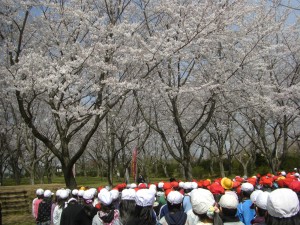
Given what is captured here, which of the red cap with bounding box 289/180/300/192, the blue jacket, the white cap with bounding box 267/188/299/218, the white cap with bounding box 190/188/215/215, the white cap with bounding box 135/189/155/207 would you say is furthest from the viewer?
the red cap with bounding box 289/180/300/192

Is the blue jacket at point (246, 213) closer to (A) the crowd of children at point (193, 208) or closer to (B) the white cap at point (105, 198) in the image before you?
(A) the crowd of children at point (193, 208)

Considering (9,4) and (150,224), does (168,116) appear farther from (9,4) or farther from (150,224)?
(150,224)

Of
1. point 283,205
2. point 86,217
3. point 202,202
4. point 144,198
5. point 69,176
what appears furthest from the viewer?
point 69,176

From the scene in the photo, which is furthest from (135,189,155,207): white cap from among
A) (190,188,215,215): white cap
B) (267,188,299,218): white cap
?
(267,188,299,218): white cap

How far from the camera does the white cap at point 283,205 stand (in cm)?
323

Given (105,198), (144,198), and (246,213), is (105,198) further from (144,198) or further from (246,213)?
(246,213)

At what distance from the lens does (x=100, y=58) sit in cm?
1184

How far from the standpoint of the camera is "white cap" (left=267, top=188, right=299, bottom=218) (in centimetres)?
323

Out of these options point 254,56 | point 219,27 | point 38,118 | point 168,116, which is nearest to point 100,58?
point 219,27

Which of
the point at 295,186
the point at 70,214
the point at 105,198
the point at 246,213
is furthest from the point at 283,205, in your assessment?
the point at 70,214

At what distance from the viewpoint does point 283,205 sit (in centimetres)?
323

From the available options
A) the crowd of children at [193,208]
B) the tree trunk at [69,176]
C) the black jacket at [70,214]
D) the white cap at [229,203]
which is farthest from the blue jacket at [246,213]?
the tree trunk at [69,176]

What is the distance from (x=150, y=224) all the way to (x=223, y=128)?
2033cm

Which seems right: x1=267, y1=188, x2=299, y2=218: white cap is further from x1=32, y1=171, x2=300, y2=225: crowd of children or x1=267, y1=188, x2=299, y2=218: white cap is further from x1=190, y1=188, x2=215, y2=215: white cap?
x1=190, y1=188, x2=215, y2=215: white cap
